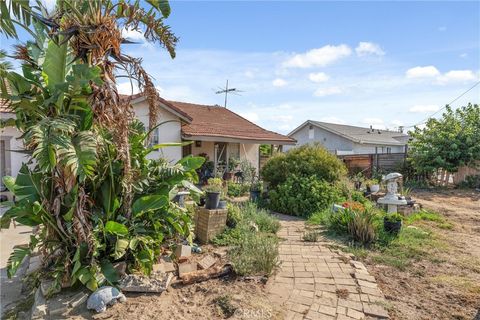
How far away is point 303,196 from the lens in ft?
29.0

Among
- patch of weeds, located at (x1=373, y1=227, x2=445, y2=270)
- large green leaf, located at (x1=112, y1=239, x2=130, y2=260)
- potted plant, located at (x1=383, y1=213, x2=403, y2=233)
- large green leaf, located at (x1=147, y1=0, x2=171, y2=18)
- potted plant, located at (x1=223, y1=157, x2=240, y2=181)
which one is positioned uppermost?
large green leaf, located at (x1=147, y1=0, x2=171, y2=18)

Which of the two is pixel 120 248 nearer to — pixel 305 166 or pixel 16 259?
pixel 16 259

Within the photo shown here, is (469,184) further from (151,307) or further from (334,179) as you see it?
(151,307)

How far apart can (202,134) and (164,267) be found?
1034 centimetres

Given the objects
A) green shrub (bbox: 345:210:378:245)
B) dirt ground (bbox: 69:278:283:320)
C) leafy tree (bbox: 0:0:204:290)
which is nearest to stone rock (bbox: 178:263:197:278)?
dirt ground (bbox: 69:278:283:320)

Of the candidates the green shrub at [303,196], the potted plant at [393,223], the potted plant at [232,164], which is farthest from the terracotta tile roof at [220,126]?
the potted plant at [393,223]

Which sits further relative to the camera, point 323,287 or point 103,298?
point 323,287

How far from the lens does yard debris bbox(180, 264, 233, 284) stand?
3992 millimetres

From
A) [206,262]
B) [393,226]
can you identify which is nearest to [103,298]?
[206,262]

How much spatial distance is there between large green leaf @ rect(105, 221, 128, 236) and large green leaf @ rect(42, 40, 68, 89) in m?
1.78

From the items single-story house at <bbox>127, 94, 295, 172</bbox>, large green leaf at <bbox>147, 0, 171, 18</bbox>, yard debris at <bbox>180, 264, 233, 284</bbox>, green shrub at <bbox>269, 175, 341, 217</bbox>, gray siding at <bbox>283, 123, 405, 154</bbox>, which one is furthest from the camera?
gray siding at <bbox>283, 123, 405, 154</bbox>

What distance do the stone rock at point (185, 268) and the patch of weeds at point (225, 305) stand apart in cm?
81

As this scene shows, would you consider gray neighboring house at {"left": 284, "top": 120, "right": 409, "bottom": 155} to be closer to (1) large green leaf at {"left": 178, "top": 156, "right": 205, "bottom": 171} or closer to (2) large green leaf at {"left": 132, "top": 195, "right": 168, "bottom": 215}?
(1) large green leaf at {"left": 178, "top": 156, "right": 205, "bottom": 171}

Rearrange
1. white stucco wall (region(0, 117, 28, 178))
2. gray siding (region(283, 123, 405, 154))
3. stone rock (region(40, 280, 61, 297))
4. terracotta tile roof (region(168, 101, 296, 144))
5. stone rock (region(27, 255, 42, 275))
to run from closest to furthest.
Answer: stone rock (region(40, 280, 61, 297))
stone rock (region(27, 255, 42, 275))
white stucco wall (region(0, 117, 28, 178))
terracotta tile roof (region(168, 101, 296, 144))
gray siding (region(283, 123, 405, 154))
